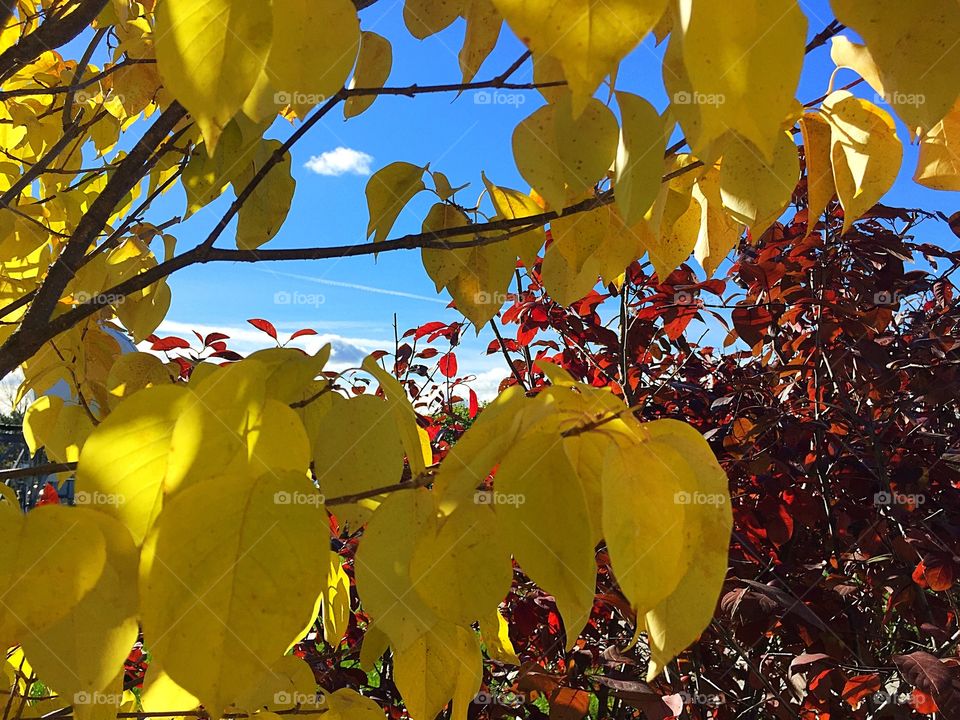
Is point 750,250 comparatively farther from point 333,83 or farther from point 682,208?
point 333,83

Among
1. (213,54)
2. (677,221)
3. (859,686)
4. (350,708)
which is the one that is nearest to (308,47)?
(213,54)

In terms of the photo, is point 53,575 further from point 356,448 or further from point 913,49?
point 913,49

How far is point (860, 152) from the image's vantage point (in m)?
0.61

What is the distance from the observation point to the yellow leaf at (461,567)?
439 millimetres

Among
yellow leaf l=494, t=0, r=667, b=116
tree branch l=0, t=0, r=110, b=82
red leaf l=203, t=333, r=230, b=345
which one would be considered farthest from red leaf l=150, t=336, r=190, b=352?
yellow leaf l=494, t=0, r=667, b=116

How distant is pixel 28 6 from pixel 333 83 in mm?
1854

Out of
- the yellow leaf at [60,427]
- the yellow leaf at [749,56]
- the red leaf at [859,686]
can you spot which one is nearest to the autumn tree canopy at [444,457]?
the yellow leaf at [749,56]

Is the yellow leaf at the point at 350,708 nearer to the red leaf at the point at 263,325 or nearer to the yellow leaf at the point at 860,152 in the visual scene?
the yellow leaf at the point at 860,152

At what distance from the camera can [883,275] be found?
1.78 m

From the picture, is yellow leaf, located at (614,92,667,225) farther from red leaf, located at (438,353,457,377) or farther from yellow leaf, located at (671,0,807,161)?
red leaf, located at (438,353,457,377)

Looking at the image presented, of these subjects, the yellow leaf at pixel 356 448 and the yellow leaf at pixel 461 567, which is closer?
the yellow leaf at pixel 461 567

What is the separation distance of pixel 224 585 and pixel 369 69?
0.74 meters

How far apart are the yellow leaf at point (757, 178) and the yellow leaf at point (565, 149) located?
0.35 ft

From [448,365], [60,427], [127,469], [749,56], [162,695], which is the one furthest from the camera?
[448,365]
